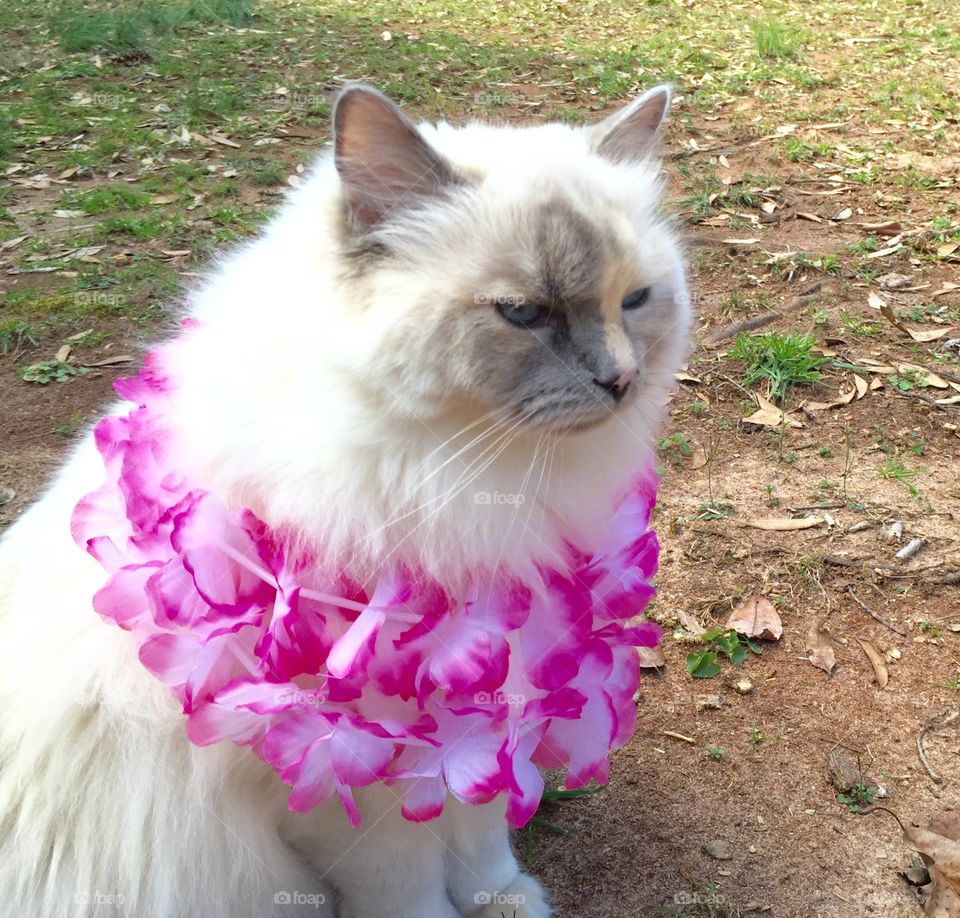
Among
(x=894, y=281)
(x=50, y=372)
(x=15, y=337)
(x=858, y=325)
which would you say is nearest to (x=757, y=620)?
(x=858, y=325)

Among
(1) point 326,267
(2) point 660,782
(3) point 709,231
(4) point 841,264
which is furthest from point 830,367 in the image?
(1) point 326,267

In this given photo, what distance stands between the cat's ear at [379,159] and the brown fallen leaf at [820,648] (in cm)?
170

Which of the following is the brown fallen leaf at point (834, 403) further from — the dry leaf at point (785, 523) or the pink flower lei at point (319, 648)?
the pink flower lei at point (319, 648)

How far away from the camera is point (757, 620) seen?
2566 mm

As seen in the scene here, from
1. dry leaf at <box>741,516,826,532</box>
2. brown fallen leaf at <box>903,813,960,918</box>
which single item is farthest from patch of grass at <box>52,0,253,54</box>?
brown fallen leaf at <box>903,813,960,918</box>

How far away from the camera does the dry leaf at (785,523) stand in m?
2.87

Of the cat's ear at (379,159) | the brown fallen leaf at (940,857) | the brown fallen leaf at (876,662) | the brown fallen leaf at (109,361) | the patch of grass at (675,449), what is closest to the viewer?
the cat's ear at (379,159)

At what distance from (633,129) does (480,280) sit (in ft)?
1.75

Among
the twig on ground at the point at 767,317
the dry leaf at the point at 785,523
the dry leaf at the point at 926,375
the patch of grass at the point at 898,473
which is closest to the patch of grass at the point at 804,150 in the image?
the twig on ground at the point at 767,317

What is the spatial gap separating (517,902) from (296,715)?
2.59 ft

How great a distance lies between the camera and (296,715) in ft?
4.87

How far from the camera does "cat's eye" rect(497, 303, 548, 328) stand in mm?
1436

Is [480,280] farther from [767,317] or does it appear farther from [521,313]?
[767,317]

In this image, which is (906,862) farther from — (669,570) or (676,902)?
(669,570)
